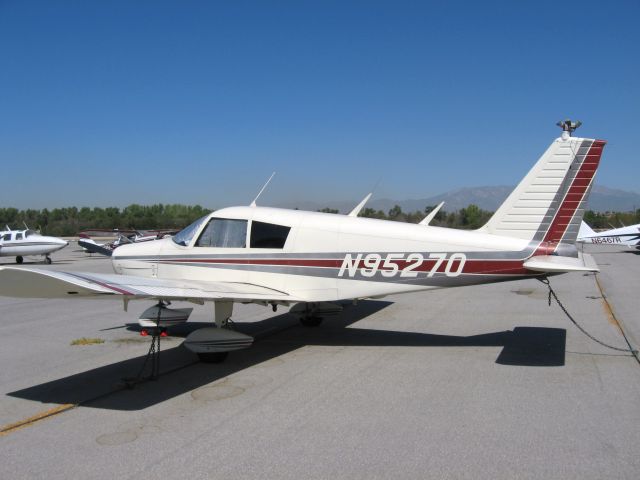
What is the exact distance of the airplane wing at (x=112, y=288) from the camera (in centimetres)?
472

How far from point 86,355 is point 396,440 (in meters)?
4.94

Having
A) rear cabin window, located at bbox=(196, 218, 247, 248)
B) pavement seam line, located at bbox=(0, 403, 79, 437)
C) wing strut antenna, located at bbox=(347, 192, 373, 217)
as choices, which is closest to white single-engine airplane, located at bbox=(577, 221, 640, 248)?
wing strut antenna, located at bbox=(347, 192, 373, 217)

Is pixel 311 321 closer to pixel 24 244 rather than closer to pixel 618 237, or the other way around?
pixel 24 244

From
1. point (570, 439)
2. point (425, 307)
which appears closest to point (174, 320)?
point (425, 307)

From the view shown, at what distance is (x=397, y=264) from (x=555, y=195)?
2313mm

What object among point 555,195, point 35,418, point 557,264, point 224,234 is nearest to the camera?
point 35,418

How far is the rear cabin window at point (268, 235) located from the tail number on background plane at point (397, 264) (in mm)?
1018

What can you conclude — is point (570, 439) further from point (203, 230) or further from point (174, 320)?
point (174, 320)

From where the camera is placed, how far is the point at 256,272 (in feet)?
25.5

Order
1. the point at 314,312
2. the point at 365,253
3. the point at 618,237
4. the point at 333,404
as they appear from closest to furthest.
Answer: the point at 333,404 < the point at 365,253 < the point at 314,312 < the point at 618,237

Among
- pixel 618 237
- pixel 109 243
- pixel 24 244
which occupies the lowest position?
pixel 109 243

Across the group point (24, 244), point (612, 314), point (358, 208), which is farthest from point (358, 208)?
point (24, 244)

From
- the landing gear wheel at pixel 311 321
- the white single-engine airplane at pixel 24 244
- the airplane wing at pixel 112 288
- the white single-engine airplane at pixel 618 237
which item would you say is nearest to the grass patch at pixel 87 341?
the airplane wing at pixel 112 288

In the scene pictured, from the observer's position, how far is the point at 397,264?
23.6 feet
